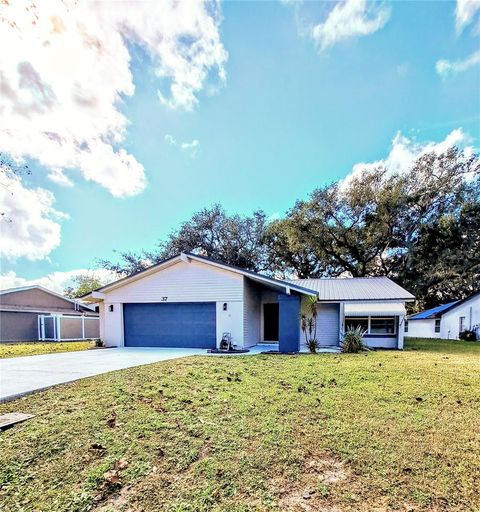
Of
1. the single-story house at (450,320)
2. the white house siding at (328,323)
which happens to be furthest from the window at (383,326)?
the single-story house at (450,320)

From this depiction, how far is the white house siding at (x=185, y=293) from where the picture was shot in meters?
16.0

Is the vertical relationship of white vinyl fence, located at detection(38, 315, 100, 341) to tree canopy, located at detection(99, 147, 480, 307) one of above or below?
below

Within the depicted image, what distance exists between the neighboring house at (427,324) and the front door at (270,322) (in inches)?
709

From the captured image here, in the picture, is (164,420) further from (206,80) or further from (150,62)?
(206,80)

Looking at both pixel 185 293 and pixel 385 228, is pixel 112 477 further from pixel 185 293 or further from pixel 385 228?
pixel 385 228

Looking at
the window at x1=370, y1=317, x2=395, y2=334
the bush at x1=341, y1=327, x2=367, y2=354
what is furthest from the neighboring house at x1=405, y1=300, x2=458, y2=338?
the bush at x1=341, y1=327, x2=367, y2=354

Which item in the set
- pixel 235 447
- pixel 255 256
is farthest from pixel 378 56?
pixel 255 256

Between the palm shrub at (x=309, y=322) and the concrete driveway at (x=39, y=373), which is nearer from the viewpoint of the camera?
the concrete driveway at (x=39, y=373)

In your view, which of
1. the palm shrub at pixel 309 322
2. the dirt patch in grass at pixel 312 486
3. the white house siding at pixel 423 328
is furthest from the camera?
the white house siding at pixel 423 328

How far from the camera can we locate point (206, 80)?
1481cm

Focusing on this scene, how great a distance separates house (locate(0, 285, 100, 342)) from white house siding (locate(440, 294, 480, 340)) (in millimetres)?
32346

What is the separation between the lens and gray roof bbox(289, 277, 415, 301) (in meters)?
17.0

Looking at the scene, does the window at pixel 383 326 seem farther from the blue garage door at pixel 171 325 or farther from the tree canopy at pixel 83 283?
the tree canopy at pixel 83 283

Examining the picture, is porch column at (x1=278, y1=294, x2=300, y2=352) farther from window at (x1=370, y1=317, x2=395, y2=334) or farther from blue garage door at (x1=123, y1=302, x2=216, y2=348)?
window at (x1=370, y1=317, x2=395, y2=334)
